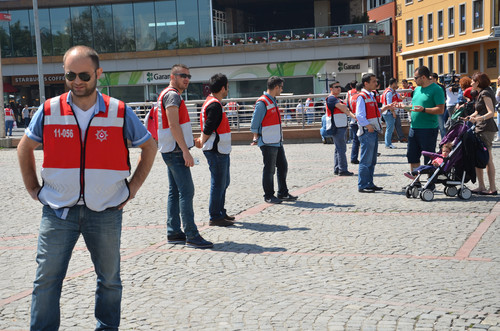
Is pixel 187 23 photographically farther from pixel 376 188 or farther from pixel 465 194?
pixel 465 194

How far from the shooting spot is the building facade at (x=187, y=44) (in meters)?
45.2

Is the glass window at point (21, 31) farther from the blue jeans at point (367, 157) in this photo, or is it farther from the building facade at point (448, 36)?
the blue jeans at point (367, 157)

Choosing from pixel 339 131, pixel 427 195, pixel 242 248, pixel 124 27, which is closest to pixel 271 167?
pixel 427 195

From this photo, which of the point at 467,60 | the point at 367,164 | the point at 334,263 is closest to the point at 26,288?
the point at 334,263

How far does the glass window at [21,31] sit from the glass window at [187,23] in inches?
420

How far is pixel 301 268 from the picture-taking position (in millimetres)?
6250

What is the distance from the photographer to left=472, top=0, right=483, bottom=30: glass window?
48.1m

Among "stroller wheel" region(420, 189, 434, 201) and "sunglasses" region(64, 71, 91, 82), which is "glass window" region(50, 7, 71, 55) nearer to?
"stroller wheel" region(420, 189, 434, 201)

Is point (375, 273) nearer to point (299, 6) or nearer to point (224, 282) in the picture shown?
point (224, 282)

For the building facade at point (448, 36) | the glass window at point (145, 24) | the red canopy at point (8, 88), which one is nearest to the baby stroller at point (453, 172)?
the building facade at point (448, 36)

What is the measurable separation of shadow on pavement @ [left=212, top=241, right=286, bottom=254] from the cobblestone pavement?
0.4 inches

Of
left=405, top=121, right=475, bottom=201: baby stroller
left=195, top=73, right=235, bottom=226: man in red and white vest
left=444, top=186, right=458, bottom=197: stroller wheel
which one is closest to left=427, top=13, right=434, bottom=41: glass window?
left=405, top=121, right=475, bottom=201: baby stroller

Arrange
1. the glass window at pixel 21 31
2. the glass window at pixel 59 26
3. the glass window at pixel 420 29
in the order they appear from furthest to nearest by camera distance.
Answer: the glass window at pixel 420 29, the glass window at pixel 21 31, the glass window at pixel 59 26

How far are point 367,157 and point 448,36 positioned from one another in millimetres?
45614
